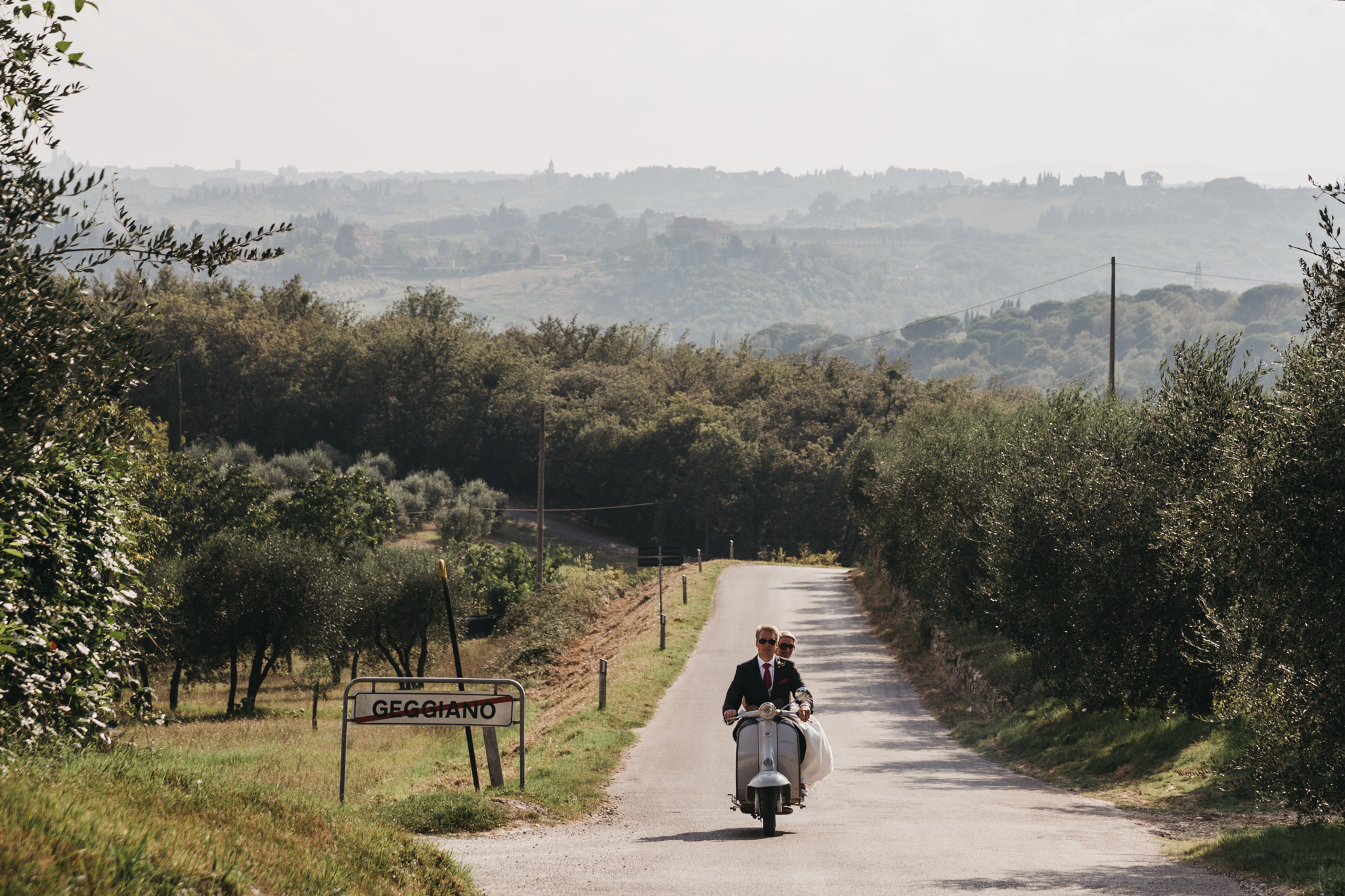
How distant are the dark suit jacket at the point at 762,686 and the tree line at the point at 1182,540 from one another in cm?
461

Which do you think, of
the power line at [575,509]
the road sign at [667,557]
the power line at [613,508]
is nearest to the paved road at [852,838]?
the road sign at [667,557]

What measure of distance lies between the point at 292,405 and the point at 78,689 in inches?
3558

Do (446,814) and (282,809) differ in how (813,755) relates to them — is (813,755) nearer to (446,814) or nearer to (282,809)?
(446,814)

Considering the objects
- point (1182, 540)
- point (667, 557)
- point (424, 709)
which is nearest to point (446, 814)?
point (424, 709)

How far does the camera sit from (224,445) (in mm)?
87812

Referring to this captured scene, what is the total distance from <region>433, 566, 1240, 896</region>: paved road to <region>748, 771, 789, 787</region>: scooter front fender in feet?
1.67

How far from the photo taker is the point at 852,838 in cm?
1023

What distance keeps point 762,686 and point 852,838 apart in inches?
64.1

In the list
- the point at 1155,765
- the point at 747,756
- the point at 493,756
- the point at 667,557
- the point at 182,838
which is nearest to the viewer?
the point at 182,838

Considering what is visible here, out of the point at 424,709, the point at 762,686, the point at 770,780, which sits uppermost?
the point at 762,686

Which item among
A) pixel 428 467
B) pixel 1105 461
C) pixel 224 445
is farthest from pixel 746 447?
pixel 1105 461

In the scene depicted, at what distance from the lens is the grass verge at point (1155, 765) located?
9680 millimetres

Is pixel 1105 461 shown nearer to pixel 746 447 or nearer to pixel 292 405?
pixel 746 447

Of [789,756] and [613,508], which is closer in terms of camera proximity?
[789,756]
